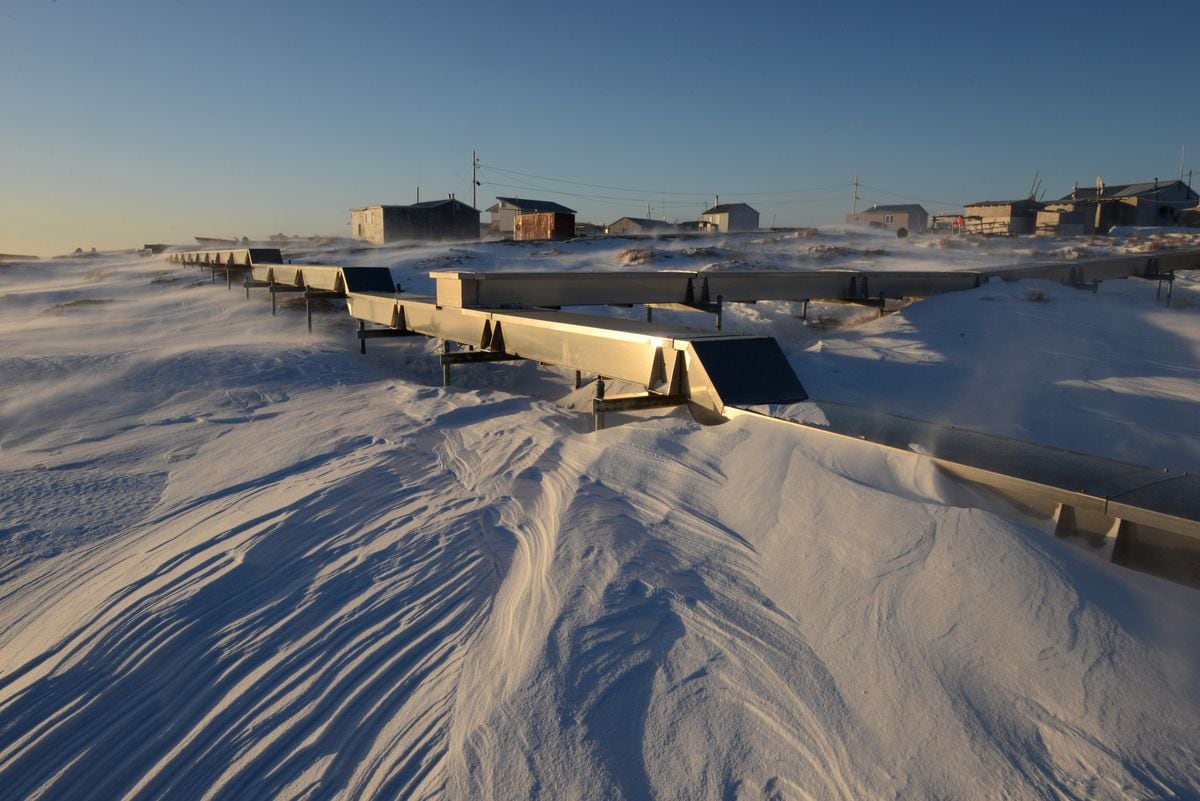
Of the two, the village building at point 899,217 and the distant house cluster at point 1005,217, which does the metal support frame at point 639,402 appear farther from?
the village building at point 899,217

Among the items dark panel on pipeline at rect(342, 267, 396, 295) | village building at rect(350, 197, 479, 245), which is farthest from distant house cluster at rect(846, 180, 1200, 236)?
dark panel on pipeline at rect(342, 267, 396, 295)

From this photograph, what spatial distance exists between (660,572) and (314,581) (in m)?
1.71

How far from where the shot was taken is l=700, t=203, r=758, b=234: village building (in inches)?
2483

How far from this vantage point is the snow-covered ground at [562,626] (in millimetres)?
2480

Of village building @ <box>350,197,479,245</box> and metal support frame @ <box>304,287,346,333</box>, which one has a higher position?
village building @ <box>350,197,479,245</box>

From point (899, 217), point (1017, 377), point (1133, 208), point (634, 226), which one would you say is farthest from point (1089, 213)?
point (1017, 377)

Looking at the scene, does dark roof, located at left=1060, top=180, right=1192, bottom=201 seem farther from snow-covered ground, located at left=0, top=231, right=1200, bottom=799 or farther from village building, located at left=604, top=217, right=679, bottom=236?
snow-covered ground, located at left=0, top=231, right=1200, bottom=799

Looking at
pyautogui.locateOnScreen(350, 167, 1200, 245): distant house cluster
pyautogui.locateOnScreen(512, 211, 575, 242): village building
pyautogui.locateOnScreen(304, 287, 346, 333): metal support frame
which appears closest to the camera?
pyautogui.locateOnScreen(304, 287, 346, 333): metal support frame

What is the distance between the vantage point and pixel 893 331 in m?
11.7

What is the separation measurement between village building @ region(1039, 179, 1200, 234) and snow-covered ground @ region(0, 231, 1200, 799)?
49.1m

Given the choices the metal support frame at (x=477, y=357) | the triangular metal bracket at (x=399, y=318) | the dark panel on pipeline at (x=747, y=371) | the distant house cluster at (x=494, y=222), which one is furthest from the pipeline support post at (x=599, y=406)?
the distant house cluster at (x=494, y=222)

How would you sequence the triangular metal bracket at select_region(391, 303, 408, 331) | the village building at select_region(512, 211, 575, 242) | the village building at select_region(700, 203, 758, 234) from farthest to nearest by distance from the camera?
the village building at select_region(700, 203, 758, 234) < the village building at select_region(512, 211, 575, 242) < the triangular metal bracket at select_region(391, 303, 408, 331)

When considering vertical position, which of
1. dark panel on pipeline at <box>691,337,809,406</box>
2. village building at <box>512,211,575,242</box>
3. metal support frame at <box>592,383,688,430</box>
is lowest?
metal support frame at <box>592,383,688,430</box>

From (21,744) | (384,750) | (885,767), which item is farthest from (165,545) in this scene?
(885,767)
